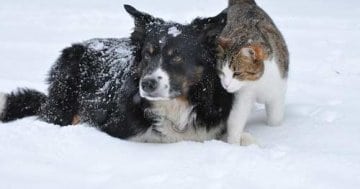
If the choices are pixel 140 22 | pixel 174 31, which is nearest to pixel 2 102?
pixel 140 22

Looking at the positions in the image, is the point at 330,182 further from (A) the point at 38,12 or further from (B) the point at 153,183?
(A) the point at 38,12

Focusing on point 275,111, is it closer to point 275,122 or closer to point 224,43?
point 275,122

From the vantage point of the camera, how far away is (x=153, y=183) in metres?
3.16

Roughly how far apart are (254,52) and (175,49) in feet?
2.02

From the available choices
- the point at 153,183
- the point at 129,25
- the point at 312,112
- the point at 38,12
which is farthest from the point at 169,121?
the point at 38,12

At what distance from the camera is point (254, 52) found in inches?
160

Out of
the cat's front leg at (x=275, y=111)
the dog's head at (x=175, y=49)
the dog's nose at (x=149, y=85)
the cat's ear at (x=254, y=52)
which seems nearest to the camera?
the dog's nose at (x=149, y=85)

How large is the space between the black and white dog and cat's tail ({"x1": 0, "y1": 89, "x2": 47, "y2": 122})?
80cm

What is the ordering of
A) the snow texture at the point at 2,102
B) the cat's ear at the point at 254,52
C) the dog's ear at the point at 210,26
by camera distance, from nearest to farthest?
the cat's ear at the point at 254,52 < the dog's ear at the point at 210,26 < the snow texture at the point at 2,102

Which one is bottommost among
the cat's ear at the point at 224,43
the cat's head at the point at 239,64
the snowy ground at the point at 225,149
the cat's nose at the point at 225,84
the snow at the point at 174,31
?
the snowy ground at the point at 225,149

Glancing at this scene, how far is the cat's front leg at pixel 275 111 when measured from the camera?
15.1ft

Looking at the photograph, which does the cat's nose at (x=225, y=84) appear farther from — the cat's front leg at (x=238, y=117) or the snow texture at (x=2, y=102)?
the snow texture at (x=2, y=102)

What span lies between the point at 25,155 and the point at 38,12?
829 centimetres

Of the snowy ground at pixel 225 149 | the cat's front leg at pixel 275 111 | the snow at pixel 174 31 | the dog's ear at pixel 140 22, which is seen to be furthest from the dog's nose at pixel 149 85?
the cat's front leg at pixel 275 111
